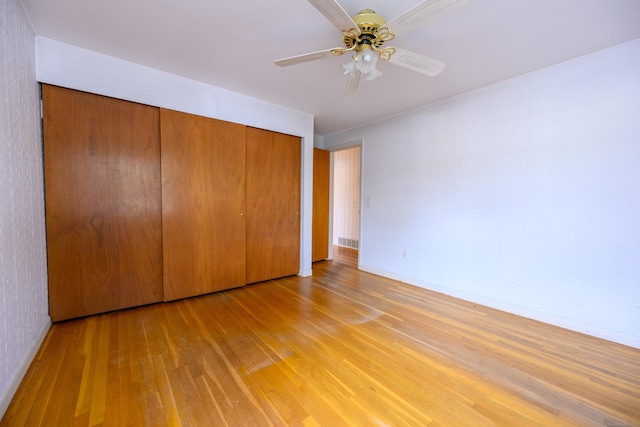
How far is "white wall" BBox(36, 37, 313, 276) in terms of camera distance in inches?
78.9

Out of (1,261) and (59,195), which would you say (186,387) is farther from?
(59,195)

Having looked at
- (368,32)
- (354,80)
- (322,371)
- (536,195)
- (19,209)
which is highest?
(368,32)

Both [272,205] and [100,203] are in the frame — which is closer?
[100,203]

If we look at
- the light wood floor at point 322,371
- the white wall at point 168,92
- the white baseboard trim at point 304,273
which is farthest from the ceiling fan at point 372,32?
the white baseboard trim at point 304,273

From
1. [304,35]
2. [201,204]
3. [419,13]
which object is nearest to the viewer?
[419,13]

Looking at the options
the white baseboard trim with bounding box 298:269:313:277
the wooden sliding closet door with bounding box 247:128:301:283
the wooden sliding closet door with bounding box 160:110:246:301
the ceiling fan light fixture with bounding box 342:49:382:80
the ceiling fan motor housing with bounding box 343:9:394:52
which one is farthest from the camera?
the white baseboard trim with bounding box 298:269:313:277

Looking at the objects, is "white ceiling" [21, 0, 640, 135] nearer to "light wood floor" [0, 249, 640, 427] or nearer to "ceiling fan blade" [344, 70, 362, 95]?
"ceiling fan blade" [344, 70, 362, 95]

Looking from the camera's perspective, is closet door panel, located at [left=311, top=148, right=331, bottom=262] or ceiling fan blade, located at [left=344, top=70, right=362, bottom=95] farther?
closet door panel, located at [left=311, top=148, right=331, bottom=262]

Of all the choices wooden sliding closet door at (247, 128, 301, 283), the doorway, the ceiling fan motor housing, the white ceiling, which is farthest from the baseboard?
the doorway

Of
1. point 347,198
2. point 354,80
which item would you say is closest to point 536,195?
point 354,80

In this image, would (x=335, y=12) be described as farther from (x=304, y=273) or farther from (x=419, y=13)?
(x=304, y=273)

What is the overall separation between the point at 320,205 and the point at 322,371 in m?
A: 3.17

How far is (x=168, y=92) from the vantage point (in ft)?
8.14

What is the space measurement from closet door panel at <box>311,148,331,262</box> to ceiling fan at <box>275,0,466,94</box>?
8.31 ft
